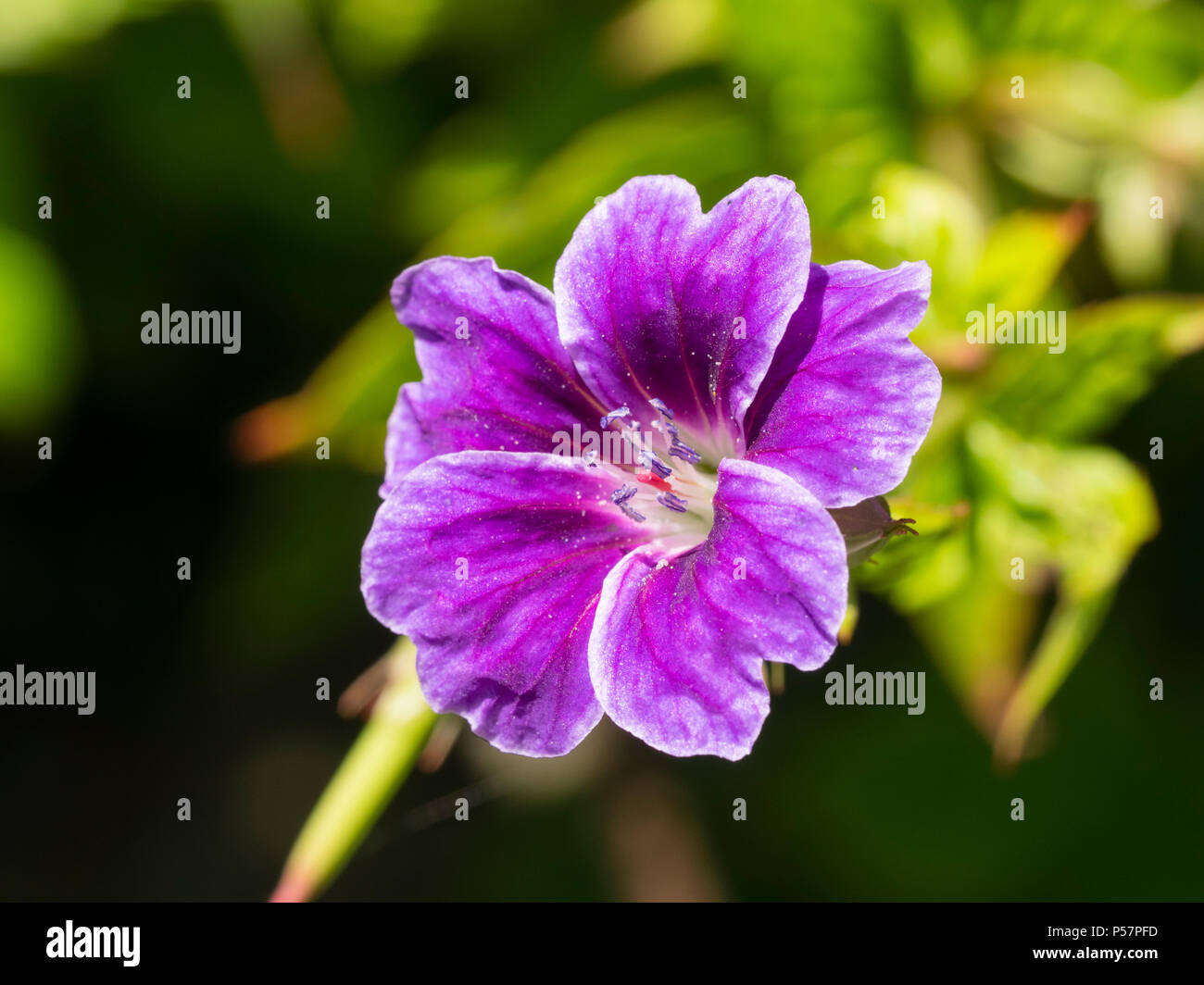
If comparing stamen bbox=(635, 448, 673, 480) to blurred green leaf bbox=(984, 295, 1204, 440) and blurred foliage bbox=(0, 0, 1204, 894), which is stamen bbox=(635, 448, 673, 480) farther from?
blurred green leaf bbox=(984, 295, 1204, 440)

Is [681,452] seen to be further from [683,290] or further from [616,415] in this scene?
[683,290]

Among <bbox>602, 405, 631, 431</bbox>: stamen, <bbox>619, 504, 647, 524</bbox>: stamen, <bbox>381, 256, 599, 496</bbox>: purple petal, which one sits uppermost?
<bbox>381, 256, 599, 496</bbox>: purple petal

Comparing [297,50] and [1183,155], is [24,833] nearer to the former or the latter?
[297,50]

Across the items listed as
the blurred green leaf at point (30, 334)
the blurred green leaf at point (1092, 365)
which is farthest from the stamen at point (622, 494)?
the blurred green leaf at point (30, 334)

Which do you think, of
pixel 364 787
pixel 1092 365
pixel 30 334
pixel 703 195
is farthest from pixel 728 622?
pixel 30 334

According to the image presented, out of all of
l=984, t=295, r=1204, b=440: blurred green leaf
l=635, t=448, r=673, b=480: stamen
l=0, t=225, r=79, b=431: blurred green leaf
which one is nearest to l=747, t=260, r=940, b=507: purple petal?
l=635, t=448, r=673, b=480: stamen

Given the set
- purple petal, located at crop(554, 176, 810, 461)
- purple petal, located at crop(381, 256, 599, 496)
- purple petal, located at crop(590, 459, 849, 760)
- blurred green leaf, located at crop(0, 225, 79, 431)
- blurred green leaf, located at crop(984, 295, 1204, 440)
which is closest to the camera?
purple petal, located at crop(590, 459, 849, 760)

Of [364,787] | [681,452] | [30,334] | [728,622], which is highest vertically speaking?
[30,334]
